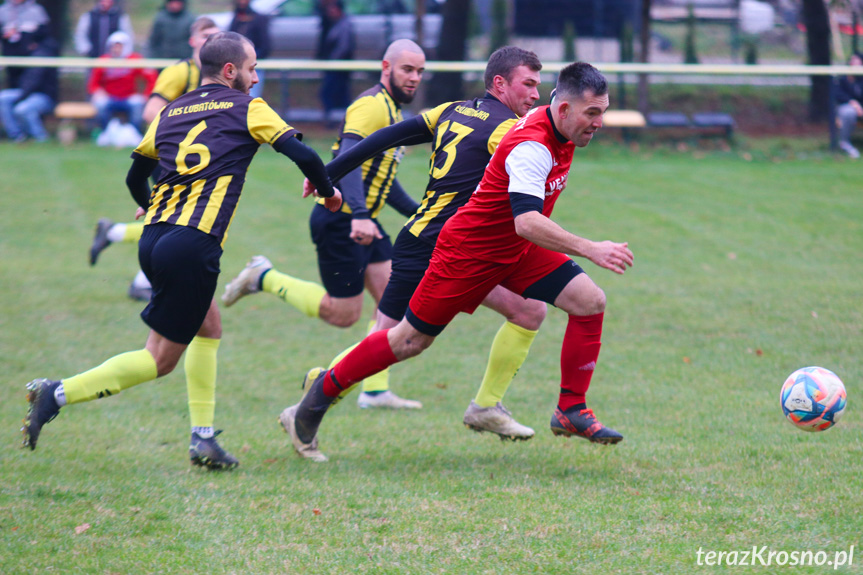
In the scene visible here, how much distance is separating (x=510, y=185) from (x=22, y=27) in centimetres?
1425

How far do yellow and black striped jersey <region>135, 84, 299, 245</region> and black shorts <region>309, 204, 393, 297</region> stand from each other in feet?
5.18

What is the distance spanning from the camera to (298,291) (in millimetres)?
6516

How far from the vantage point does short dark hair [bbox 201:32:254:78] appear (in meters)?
4.46

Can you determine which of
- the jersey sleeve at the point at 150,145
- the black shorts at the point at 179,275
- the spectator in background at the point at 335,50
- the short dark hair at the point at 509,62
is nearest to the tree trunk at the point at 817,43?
the spectator in background at the point at 335,50

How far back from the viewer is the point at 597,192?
13.3 meters

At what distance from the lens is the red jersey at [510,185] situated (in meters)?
4.10

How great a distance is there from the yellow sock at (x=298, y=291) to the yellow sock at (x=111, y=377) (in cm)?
202

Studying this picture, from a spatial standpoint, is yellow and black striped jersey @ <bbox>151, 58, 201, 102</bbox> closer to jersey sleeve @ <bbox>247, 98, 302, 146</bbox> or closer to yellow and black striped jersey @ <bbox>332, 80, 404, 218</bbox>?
yellow and black striped jersey @ <bbox>332, 80, 404, 218</bbox>

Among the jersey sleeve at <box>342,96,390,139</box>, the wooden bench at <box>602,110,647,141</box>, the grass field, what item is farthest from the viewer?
the wooden bench at <box>602,110,647,141</box>

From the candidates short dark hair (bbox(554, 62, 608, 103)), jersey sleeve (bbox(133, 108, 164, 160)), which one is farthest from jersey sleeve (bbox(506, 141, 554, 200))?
jersey sleeve (bbox(133, 108, 164, 160))

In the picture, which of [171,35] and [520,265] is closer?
[520,265]

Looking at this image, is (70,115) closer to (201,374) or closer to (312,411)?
(201,374)

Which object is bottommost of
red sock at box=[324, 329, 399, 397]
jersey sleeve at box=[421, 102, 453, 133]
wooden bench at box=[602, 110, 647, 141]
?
wooden bench at box=[602, 110, 647, 141]

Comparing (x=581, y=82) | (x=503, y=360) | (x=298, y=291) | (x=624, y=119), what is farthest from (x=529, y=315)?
(x=624, y=119)
